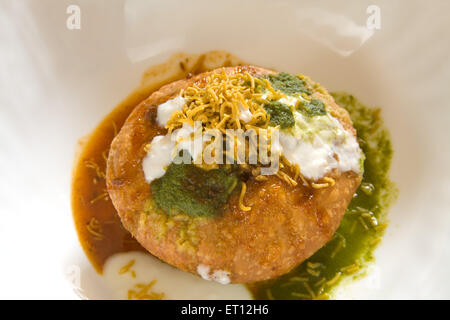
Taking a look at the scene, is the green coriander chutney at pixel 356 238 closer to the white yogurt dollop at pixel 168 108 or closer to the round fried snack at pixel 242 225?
the round fried snack at pixel 242 225

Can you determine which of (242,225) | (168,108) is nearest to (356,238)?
(242,225)

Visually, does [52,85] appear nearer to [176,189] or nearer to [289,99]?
[176,189]

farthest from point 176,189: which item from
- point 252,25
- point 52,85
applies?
point 252,25

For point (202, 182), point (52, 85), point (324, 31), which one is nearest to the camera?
point (202, 182)

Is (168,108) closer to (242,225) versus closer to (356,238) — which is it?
(242,225)

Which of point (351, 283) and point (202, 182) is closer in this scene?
point (202, 182)

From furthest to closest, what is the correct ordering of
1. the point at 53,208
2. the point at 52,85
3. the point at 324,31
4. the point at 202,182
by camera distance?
the point at 324,31
the point at 52,85
the point at 53,208
the point at 202,182
